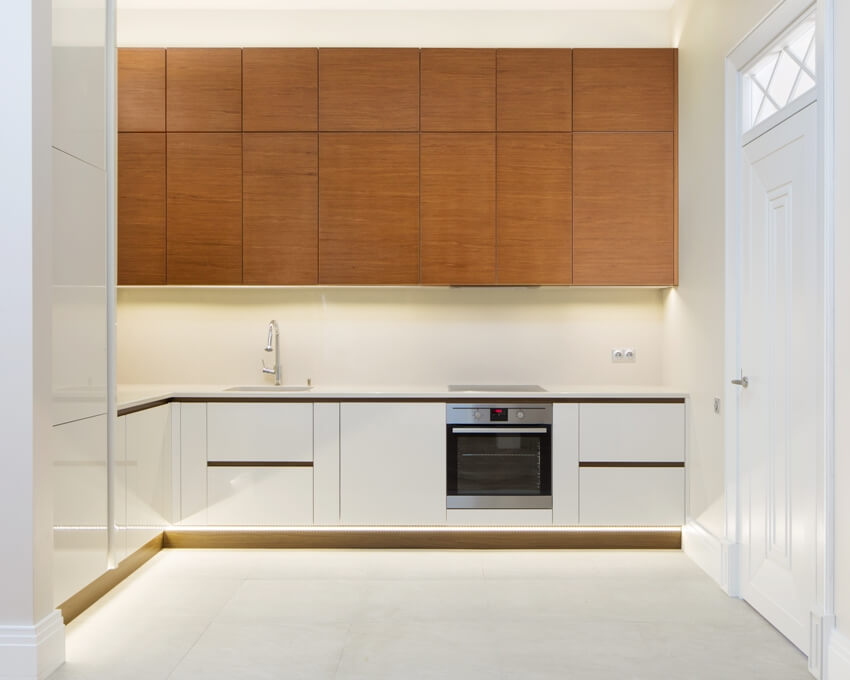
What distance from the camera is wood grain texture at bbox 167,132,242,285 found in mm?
4109

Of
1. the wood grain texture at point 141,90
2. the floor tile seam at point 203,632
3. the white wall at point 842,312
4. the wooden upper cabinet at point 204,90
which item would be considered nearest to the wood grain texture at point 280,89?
the wooden upper cabinet at point 204,90

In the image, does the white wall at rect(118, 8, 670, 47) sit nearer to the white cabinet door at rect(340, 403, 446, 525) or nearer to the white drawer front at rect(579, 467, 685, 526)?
the white cabinet door at rect(340, 403, 446, 525)

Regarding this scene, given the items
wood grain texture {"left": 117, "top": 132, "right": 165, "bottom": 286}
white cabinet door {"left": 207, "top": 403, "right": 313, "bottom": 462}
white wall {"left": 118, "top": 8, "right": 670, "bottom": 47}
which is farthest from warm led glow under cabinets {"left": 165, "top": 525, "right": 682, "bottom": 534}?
white wall {"left": 118, "top": 8, "right": 670, "bottom": 47}

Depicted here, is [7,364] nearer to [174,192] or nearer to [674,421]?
[174,192]

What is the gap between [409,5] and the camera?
4.32m

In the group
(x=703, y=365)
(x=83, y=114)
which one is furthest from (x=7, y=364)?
(x=703, y=365)

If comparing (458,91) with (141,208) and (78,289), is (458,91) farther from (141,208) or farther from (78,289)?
(78,289)

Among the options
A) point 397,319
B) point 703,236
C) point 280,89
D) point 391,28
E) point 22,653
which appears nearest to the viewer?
point 22,653

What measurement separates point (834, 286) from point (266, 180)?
2.87 m

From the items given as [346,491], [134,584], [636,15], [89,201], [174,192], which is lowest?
[134,584]

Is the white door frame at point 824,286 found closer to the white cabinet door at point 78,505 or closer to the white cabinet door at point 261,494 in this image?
the white cabinet door at point 261,494

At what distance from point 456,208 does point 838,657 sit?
107 inches

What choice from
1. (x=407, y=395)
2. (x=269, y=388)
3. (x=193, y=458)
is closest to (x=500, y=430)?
(x=407, y=395)

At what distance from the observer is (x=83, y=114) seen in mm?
2730
